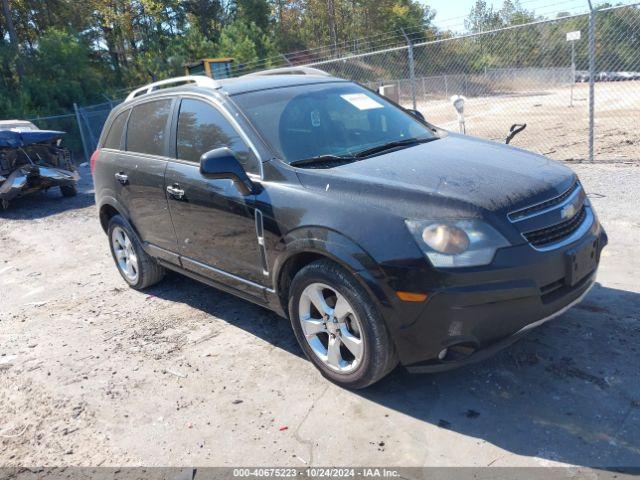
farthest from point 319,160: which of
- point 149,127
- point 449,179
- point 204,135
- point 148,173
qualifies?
point 149,127

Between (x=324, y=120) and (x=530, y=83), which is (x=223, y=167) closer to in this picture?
(x=324, y=120)

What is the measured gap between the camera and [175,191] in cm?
429

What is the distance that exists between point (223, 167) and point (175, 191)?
0.95m

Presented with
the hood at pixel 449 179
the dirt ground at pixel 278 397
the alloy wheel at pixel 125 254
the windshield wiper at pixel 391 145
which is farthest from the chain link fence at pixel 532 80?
the dirt ground at pixel 278 397

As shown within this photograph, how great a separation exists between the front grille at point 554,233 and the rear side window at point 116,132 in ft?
12.7

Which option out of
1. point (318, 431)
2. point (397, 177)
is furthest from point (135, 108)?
point (318, 431)

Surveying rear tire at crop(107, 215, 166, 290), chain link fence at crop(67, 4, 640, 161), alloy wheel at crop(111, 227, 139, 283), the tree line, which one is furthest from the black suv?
the tree line

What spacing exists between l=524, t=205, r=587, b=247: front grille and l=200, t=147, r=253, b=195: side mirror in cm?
171

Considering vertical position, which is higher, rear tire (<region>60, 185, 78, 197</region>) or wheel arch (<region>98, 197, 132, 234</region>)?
wheel arch (<region>98, 197, 132, 234</region>)

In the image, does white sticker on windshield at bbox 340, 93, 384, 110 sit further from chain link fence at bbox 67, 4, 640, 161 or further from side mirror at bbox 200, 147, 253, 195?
chain link fence at bbox 67, 4, 640, 161

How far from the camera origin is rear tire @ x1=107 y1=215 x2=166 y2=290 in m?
5.25

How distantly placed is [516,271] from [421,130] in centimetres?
185

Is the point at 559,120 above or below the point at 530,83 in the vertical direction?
below

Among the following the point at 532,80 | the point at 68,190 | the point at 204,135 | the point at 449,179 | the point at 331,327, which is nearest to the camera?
the point at 449,179
